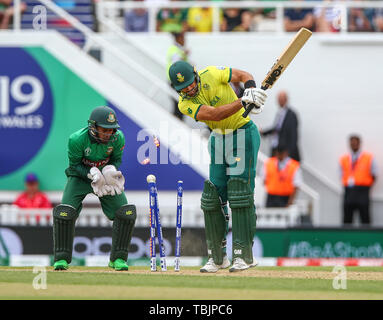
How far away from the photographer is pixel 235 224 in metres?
9.84

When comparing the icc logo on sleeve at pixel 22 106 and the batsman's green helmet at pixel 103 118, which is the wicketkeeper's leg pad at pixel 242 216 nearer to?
the batsman's green helmet at pixel 103 118

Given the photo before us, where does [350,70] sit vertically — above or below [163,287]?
above

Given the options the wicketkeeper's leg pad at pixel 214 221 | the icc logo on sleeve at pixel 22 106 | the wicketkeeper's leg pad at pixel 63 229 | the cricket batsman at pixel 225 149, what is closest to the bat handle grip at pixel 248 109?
the cricket batsman at pixel 225 149

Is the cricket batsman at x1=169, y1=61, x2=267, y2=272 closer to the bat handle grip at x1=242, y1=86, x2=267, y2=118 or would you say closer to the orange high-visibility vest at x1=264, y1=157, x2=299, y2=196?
the bat handle grip at x1=242, y1=86, x2=267, y2=118

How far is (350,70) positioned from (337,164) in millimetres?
1626

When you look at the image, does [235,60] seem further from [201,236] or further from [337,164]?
[201,236]

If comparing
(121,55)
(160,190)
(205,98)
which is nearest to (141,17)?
(121,55)

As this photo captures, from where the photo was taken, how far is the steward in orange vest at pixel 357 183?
55.0 feet

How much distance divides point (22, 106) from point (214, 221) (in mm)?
7667

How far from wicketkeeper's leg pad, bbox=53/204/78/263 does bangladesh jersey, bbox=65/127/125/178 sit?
365mm

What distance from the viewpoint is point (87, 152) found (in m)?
10.1

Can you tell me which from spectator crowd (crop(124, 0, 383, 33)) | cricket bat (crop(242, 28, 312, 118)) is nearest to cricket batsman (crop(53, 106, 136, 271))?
cricket bat (crop(242, 28, 312, 118))

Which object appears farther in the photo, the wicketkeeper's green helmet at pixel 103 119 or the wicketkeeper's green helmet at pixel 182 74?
the wicketkeeper's green helmet at pixel 103 119

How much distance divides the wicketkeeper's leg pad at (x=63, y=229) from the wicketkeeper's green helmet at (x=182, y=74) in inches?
65.5
